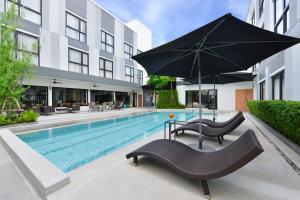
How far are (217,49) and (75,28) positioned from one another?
60.0 feet

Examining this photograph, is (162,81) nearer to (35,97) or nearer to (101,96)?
(101,96)

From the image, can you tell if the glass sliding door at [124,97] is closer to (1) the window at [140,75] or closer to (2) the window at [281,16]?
(1) the window at [140,75]

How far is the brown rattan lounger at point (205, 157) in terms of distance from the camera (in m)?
2.15

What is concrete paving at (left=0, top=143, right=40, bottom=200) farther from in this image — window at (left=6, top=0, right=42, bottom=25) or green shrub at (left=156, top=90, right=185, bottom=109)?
green shrub at (left=156, top=90, right=185, bottom=109)

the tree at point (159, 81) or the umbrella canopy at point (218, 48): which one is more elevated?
the tree at point (159, 81)

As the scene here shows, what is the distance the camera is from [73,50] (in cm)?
1775

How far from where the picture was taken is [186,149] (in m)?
3.40

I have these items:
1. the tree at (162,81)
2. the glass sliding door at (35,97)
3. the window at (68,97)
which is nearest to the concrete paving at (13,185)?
the glass sliding door at (35,97)

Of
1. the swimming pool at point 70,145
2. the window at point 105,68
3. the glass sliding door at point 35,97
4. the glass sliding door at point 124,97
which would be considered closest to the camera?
the swimming pool at point 70,145

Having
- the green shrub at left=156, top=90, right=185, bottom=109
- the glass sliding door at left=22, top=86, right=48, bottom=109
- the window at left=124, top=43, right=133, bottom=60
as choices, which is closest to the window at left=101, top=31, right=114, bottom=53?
the window at left=124, top=43, right=133, bottom=60

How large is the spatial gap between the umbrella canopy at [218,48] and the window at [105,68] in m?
17.3

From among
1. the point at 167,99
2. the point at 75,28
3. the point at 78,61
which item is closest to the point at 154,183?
the point at 78,61

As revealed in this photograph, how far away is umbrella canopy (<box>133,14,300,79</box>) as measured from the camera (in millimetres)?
2926

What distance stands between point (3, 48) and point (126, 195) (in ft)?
35.3
